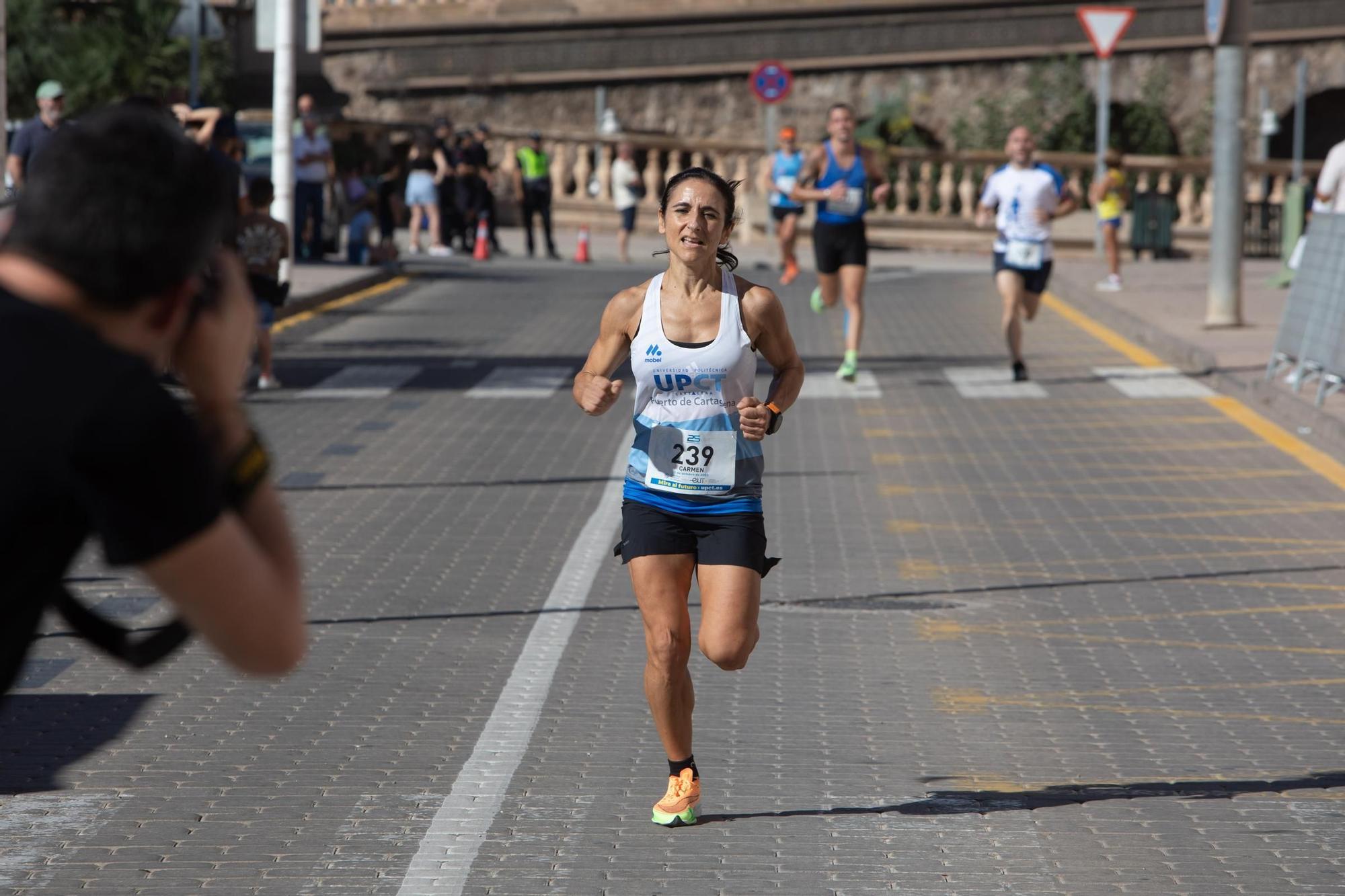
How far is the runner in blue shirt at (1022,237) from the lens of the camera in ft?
55.8

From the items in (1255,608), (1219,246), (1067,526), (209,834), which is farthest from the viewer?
(1219,246)

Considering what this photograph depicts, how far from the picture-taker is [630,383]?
17.6 metres

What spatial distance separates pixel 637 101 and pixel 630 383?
28995mm

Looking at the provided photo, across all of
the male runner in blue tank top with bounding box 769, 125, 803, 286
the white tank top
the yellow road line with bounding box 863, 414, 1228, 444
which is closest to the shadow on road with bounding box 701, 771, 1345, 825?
the white tank top

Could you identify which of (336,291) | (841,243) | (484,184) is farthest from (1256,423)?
(484,184)

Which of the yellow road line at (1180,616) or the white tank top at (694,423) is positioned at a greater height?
the white tank top at (694,423)

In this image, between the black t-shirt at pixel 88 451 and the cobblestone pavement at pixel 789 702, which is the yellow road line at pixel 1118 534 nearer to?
the cobblestone pavement at pixel 789 702

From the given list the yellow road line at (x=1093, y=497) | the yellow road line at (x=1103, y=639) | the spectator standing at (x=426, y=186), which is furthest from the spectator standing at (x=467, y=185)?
the yellow road line at (x=1103, y=639)

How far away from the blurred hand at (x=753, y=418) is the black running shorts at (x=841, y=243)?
440 inches

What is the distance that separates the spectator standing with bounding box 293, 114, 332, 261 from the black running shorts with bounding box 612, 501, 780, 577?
21.2 m

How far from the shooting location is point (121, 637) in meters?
2.60

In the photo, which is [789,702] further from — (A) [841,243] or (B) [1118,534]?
(A) [841,243]

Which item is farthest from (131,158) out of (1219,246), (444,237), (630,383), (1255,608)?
(444,237)

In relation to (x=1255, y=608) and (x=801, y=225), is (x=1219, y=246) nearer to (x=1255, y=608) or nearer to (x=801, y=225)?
(x=1255, y=608)
